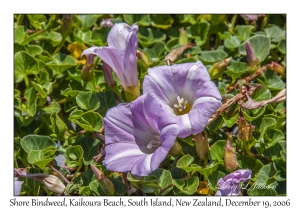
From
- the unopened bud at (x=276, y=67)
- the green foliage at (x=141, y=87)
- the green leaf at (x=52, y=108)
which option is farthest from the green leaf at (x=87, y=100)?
the unopened bud at (x=276, y=67)

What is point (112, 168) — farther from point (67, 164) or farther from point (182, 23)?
point (182, 23)

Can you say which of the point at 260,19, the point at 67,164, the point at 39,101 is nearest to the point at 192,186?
the point at 67,164

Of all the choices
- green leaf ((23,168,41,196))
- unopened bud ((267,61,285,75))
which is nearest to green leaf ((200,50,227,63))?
unopened bud ((267,61,285,75))

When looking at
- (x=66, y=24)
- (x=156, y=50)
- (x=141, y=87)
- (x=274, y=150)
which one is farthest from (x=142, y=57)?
(x=274, y=150)

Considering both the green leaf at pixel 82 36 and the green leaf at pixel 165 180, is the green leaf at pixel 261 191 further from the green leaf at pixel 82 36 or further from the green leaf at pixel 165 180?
the green leaf at pixel 82 36

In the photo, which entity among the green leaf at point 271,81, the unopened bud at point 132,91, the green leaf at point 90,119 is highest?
the green leaf at point 271,81

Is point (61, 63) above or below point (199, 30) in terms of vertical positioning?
below

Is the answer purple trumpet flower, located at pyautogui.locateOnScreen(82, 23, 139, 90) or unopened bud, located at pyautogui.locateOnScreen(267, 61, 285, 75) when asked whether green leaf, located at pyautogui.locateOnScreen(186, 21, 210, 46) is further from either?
purple trumpet flower, located at pyautogui.locateOnScreen(82, 23, 139, 90)

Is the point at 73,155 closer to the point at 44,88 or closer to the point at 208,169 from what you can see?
the point at 44,88
